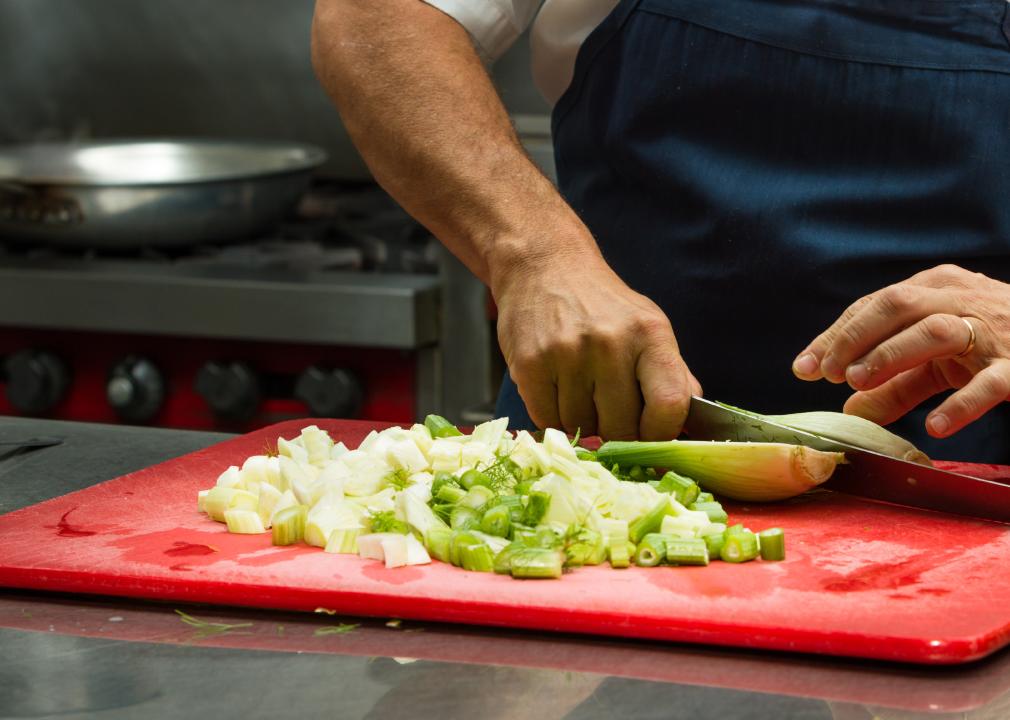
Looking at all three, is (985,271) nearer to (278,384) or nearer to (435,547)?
(435,547)

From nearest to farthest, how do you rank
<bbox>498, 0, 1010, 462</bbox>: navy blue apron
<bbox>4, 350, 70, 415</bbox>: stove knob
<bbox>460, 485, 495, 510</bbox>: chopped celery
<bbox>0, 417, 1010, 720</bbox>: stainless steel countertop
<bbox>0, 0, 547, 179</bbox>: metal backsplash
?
<bbox>0, 417, 1010, 720</bbox>: stainless steel countertop → <bbox>460, 485, 495, 510</bbox>: chopped celery → <bbox>498, 0, 1010, 462</bbox>: navy blue apron → <bbox>4, 350, 70, 415</bbox>: stove knob → <bbox>0, 0, 547, 179</bbox>: metal backsplash

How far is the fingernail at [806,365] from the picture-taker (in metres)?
1.38

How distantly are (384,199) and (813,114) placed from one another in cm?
161

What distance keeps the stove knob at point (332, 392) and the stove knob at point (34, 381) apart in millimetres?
468

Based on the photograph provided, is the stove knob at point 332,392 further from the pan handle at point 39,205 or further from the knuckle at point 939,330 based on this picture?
the knuckle at point 939,330

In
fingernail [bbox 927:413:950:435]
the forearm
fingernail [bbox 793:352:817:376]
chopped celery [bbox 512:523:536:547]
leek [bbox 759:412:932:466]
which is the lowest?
chopped celery [bbox 512:523:536:547]

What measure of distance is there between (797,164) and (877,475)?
429 mm

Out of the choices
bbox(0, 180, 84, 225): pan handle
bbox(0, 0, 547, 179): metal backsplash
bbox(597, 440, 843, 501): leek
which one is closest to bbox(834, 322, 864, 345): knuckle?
bbox(597, 440, 843, 501): leek

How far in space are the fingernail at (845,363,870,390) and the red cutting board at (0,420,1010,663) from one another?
0.38ft

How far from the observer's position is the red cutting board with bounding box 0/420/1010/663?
39.1 inches

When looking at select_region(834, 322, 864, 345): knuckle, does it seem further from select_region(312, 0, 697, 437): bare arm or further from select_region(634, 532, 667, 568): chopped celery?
select_region(634, 532, 667, 568): chopped celery

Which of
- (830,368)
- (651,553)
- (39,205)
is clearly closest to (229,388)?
(39,205)

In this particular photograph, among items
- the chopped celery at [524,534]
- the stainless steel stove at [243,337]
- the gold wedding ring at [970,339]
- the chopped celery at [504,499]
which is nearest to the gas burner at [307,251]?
the stainless steel stove at [243,337]

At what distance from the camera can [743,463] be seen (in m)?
1.31
